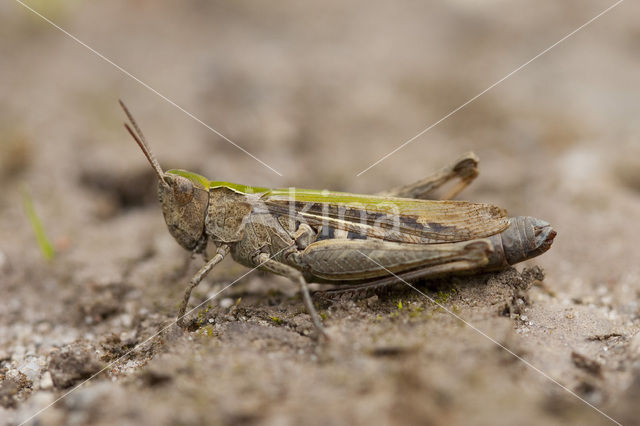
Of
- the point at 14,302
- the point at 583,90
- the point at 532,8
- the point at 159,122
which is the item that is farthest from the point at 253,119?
the point at 532,8

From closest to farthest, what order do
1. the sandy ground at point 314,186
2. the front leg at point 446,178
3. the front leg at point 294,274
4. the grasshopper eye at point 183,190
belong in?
the sandy ground at point 314,186 < the front leg at point 294,274 < the grasshopper eye at point 183,190 < the front leg at point 446,178

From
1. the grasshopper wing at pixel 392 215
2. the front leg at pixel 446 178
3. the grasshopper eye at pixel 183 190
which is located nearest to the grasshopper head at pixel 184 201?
the grasshopper eye at pixel 183 190

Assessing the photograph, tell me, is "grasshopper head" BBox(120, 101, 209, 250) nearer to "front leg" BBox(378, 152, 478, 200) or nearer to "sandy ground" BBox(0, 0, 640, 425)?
"sandy ground" BBox(0, 0, 640, 425)

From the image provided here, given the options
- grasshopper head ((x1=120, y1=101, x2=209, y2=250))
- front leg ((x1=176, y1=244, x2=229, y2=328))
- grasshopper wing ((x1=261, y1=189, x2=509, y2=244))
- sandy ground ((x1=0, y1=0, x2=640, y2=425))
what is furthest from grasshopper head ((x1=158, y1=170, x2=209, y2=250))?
sandy ground ((x1=0, y1=0, x2=640, y2=425))

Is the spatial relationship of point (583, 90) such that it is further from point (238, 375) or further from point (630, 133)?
point (238, 375)

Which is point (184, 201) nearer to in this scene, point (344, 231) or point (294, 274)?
point (294, 274)

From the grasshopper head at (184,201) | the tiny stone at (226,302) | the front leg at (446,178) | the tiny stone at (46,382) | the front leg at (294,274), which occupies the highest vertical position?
the front leg at (446,178)

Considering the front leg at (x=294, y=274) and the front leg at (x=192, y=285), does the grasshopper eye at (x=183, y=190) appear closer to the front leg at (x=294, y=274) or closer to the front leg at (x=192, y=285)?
the front leg at (x=192, y=285)

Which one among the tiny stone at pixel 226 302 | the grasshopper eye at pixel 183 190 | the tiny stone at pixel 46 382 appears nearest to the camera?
the tiny stone at pixel 46 382

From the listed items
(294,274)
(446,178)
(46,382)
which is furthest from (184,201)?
(446,178)
